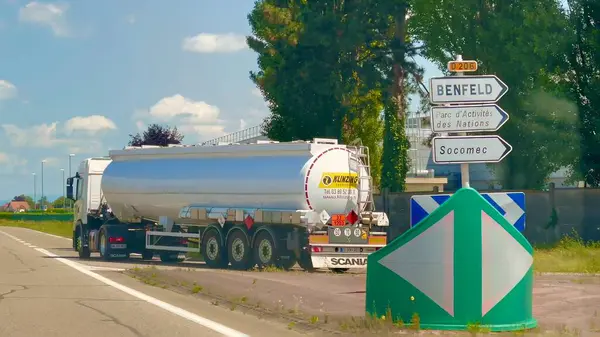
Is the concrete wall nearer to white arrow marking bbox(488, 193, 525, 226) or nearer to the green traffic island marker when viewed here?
white arrow marking bbox(488, 193, 525, 226)

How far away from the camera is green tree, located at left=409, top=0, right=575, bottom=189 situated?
3566cm

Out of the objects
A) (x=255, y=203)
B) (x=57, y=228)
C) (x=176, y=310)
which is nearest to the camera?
(x=176, y=310)

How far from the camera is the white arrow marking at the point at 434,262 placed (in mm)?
11273

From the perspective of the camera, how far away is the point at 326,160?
24.1 metres

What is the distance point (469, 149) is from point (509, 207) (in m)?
0.89

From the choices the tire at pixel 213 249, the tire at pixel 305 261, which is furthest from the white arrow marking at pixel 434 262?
the tire at pixel 213 249

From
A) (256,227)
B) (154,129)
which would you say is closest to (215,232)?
(256,227)

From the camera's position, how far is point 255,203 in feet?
82.5

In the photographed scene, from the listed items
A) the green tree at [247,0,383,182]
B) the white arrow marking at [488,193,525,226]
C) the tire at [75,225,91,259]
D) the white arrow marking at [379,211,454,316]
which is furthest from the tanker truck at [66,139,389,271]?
the green tree at [247,0,383,182]

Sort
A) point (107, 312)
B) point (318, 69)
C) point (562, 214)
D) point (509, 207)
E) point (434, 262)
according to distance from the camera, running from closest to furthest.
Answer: point (434, 262), point (509, 207), point (107, 312), point (562, 214), point (318, 69)

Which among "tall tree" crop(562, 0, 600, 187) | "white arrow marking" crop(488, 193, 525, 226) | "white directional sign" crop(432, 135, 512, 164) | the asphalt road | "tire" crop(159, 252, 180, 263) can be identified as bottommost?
the asphalt road

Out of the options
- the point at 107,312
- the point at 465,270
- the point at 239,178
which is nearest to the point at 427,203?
the point at 465,270

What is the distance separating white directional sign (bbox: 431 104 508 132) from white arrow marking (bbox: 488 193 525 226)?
0.84 m

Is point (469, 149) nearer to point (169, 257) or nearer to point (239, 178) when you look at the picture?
point (239, 178)
